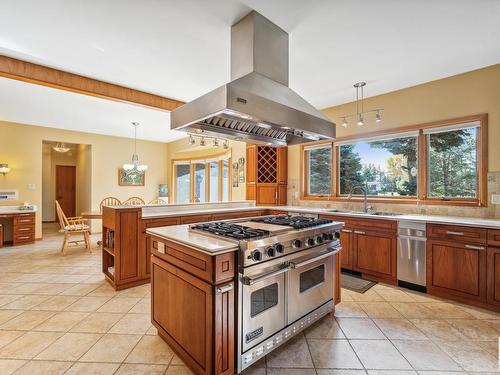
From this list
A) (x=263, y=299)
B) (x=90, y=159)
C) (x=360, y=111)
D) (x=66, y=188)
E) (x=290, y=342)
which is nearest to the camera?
(x=263, y=299)

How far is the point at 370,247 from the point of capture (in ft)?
11.1

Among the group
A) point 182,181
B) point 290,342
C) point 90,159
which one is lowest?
point 290,342

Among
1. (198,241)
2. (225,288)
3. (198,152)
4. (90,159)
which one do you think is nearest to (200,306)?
(225,288)

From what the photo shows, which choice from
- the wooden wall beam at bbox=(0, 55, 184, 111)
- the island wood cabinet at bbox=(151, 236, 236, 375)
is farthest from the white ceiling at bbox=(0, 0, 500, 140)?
the island wood cabinet at bbox=(151, 236, 236, 375)

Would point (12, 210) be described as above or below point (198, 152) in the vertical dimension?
below

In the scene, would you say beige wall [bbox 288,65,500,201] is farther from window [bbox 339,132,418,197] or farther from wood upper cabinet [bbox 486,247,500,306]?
wood upper cabinet [bbox 486,247,500,306]

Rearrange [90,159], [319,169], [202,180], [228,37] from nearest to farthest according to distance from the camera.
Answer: [228,37], [319,169], [90,159], [202,180]

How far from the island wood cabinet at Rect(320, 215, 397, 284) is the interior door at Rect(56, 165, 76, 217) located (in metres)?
9.26

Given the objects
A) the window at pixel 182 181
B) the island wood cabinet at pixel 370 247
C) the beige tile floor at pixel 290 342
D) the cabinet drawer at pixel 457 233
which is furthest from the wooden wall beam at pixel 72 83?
the cabinet drawer at pixel 457 233

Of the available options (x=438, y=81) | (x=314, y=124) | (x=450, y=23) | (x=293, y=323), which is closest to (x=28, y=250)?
(x=293, y=323)

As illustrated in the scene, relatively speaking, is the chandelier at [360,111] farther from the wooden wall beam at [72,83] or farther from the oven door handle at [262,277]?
the wooden wall beam at [72,83]

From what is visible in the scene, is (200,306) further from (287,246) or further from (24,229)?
(24,229)

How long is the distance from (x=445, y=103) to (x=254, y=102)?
3162 millimetres

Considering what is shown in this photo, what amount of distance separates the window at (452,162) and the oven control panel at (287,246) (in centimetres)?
214
